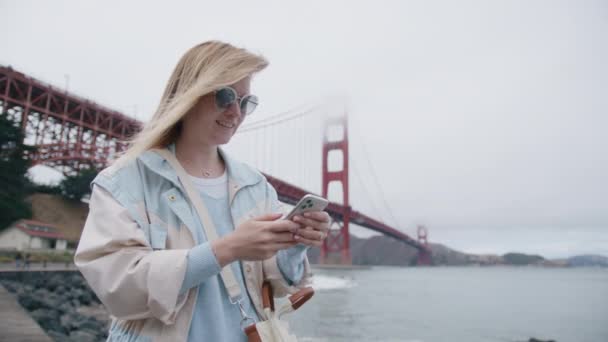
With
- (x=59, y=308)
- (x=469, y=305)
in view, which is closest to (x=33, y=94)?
(x=59, y=308)

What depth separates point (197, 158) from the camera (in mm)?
905

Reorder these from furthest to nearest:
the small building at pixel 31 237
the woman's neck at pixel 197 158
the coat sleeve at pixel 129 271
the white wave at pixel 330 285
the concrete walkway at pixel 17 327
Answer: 1. the white wave at pixel 330 285
2. the small building at pixel 31 237
3. the concrete walkway at pixel 17 327
4. the woman's neck at pixel 197 158
5. the coat sleeve at pixel 129 271

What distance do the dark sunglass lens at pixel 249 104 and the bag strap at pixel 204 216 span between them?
0.18 m

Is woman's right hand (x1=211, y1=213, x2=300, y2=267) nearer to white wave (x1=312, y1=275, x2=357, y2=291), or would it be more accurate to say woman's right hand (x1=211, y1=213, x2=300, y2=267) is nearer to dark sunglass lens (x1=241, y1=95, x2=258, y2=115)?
dark sunglass lens (x1=241, y1=95, x2=258, y2=115)

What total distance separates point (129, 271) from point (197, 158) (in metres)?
0.32

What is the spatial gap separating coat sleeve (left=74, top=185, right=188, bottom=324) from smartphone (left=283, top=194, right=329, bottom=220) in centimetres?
19

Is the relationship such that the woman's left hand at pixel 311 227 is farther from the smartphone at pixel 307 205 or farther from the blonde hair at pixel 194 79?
the blonde hair at pixel 194 79

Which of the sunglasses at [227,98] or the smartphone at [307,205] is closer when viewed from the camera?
the smartphone at [307,205]

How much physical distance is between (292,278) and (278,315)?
0.27 ft

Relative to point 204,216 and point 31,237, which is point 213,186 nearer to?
point 204,216

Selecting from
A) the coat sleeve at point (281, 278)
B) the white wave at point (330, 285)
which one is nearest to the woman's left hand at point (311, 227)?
the coat sleeve at point (281, 278)

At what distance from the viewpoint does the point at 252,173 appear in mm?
968

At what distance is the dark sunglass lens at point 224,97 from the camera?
0.83m

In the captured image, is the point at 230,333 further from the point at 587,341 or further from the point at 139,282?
the point at 587,341
